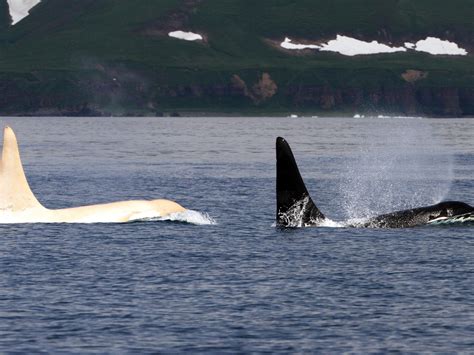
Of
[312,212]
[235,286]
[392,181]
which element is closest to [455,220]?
[312,212]

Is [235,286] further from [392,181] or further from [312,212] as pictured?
[392,181]

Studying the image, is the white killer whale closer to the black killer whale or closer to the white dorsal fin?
the white dorsal fin

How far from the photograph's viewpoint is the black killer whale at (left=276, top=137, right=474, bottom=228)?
4503 centimetres

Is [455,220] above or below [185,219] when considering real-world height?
above

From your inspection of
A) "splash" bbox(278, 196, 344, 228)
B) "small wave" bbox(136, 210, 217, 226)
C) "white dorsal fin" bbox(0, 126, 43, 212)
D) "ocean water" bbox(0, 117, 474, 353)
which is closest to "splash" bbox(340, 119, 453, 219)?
"ocean water" bbox(0, 117, 474, 353)

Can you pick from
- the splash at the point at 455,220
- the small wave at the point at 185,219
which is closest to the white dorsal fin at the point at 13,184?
the small wave at the point at 185,219

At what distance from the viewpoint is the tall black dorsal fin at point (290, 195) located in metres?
44.7

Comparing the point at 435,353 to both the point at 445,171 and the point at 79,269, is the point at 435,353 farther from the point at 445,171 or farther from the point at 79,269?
the point at 445,171

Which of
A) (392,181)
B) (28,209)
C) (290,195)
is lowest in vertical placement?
(392,181)

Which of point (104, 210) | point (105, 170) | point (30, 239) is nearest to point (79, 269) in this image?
point (30, 239)

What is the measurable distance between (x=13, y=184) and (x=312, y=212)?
1201 cm

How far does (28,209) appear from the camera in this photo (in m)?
48.5

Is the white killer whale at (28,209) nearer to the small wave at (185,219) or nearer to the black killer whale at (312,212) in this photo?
the small wave at (185,219)

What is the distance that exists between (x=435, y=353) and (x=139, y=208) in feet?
80.2
